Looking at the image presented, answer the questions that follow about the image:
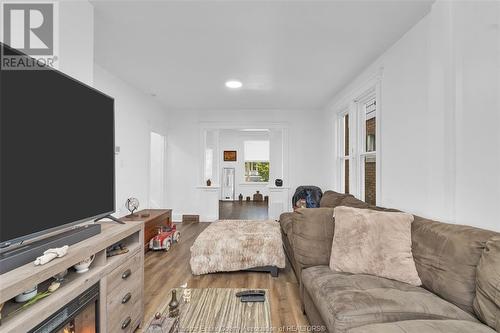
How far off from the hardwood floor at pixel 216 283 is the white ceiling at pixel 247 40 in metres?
2.42

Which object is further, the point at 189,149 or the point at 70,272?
the point at 189,149

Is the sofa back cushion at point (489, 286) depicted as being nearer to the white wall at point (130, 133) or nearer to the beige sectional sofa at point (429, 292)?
the beige sectional sofa at point (429, 292)

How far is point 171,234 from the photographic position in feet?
13.7

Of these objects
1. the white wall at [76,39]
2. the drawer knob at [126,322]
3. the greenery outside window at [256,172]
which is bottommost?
the drawer knob at [126,322]

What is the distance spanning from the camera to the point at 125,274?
1.72 m

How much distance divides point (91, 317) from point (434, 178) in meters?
2.65

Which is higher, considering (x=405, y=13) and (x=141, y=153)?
(x=405, y=13)

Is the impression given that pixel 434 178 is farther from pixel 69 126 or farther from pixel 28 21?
pixel 28 21

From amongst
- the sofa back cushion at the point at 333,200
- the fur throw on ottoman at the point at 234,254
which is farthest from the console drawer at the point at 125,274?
the sofa back cushion at the point at 333,200

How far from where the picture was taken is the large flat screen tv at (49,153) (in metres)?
1.08

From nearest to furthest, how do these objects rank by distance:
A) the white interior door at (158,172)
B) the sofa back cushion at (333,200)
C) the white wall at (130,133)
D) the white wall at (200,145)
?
the sofa back cushion at (333,200) → the white wall at (130,133) → the white interior door at (158,172) → the white wall at (200,145)

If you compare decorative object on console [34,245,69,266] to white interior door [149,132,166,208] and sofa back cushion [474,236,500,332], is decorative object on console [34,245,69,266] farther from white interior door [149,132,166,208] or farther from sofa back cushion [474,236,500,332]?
white interior door [149,132,166,208]

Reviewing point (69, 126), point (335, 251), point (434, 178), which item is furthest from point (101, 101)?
point (434, 178)

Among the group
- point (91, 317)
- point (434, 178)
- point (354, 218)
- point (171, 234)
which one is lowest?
point (171, 234)
